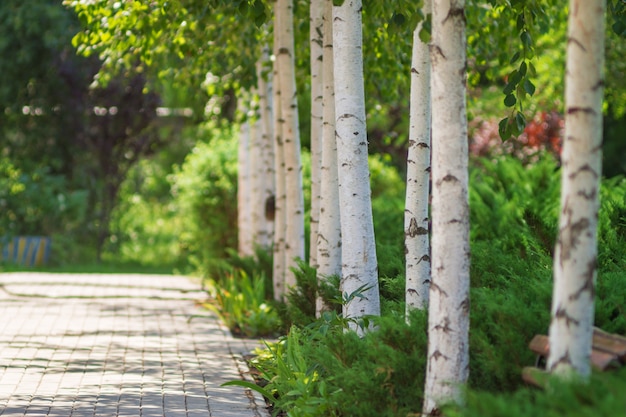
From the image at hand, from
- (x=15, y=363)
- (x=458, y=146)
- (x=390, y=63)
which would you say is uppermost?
(x=390, y=63)

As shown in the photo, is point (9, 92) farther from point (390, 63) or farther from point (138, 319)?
point (390, 63)

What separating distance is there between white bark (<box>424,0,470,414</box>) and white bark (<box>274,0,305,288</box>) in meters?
5.51

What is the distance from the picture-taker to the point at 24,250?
21.6m

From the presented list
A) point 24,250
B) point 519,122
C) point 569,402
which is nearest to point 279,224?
point 519,122

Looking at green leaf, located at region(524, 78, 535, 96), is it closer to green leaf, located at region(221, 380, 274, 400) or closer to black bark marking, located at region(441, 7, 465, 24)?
black bark marking, located at region(441, 7, 465, 24)

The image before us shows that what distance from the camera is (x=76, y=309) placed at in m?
13.9

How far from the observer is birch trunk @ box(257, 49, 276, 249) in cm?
Result: 1364

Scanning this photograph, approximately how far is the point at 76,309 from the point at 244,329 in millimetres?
3360

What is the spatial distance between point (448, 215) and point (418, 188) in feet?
5.82

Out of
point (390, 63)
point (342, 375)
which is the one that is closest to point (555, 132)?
point (390, 63)

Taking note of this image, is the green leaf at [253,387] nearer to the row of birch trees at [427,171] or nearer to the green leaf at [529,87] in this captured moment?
the row of birch trees at [427,171]

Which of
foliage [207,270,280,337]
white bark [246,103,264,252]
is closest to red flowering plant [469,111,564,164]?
white bark [246,103,264,252]

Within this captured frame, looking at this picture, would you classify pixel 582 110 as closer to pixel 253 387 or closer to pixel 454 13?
pixel 454 13

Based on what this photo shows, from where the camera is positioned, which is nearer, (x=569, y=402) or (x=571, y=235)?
(x=569, y=402)
